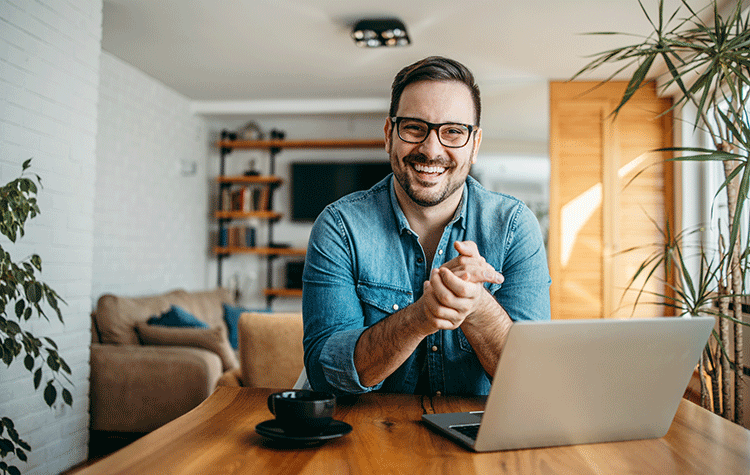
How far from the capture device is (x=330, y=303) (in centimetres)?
114

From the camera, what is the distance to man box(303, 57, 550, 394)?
1.18m

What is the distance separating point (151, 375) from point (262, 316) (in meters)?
1.35

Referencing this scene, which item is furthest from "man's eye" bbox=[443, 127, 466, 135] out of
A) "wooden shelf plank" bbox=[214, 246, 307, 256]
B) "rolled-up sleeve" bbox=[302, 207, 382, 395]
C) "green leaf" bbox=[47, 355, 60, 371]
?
"wooden shelf plank" bbox=[214, 246, 307, 256]

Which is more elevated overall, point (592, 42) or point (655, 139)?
point (592, 42)

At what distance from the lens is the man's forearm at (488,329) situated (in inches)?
39.6

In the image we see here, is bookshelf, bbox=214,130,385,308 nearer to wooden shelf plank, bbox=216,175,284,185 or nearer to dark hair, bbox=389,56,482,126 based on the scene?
wooden shelf plank, bbox=216,175,284,185

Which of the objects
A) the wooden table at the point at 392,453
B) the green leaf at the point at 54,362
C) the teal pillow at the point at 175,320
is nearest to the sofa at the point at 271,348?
the green leaf at the point at 54,362

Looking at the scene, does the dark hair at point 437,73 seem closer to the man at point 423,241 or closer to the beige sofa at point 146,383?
the man at point 423,241

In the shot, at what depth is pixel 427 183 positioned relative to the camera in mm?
1235

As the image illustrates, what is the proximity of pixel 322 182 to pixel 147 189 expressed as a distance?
1.73 metres

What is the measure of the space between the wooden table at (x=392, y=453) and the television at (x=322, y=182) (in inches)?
189

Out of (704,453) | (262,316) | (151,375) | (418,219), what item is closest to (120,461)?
(704,453)

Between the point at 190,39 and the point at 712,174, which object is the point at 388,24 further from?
the point at 712,174

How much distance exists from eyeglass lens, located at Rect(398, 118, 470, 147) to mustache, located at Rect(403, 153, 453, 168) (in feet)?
0.11
